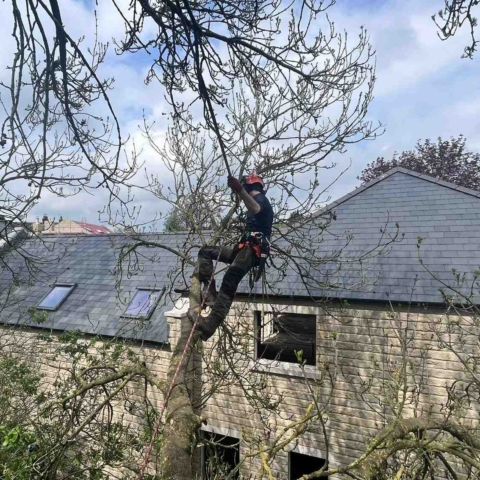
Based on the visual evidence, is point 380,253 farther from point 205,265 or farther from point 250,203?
point 250,203

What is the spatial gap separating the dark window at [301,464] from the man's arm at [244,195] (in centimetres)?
621

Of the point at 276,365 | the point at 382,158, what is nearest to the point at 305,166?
the point at 276,365

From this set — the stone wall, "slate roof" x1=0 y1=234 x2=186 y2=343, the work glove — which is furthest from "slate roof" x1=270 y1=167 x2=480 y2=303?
"slate roof" x1=0 y1=234 x2=186 y2=343

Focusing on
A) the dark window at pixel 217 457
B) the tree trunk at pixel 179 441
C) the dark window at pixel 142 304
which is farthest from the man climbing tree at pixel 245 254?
the dark window at pixel 142 304

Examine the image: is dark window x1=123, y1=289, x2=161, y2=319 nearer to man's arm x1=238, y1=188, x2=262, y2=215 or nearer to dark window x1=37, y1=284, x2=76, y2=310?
dark window x1=37, y1=284, x2=76, y2=310

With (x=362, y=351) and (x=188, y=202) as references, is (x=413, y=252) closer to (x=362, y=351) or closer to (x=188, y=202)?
(x=362, y=351)

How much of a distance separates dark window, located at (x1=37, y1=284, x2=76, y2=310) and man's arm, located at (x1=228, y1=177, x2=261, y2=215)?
992 cm

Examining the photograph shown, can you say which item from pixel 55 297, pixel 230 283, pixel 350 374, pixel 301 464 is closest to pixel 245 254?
pixel 230 283

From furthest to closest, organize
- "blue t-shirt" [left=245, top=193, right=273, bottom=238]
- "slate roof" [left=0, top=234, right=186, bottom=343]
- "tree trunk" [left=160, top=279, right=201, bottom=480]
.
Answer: "slate roof" [left=0, top=234, right=186, bottom=343], "blue t-shirt" [left=245, top=193, right=273, bottom=238], "tree trunk" [left=160, top=279, right=201, bottom=480]

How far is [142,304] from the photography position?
10602 mm

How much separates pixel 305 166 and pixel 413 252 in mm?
2817

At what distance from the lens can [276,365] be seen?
7.86m

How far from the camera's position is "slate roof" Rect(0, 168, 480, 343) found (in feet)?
23.0

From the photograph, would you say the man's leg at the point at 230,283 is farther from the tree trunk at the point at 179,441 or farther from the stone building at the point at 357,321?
the stone building at the point at 357,321
